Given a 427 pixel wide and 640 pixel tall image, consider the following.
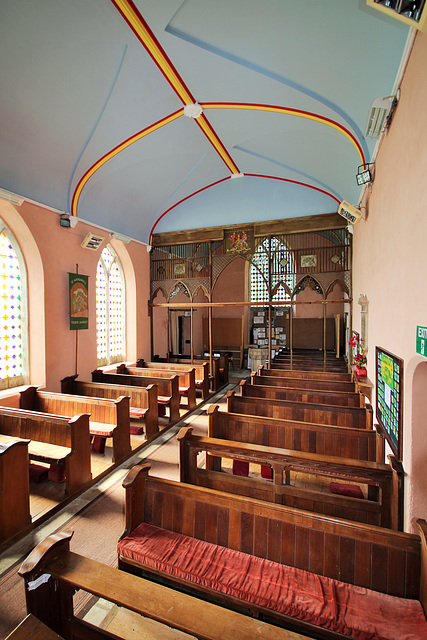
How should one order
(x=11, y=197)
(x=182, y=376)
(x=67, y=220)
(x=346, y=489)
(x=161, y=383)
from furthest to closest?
(x=182, y=376)
(x=161, y=383)
(x=67, y=220)
(x=11, y=197)
(x=346, y=489)

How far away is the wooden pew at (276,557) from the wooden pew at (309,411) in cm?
200

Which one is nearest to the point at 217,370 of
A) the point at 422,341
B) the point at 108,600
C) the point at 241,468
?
the point at 241,468

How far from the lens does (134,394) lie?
5191mm

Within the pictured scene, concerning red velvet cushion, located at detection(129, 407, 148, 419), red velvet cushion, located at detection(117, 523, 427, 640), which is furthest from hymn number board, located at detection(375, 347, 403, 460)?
red velvet cushion, located at detection(129, 407, 148, 419)

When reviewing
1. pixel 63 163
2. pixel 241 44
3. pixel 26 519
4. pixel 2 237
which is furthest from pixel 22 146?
pixel 26 519

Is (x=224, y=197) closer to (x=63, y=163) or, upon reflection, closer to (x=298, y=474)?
(x=63, y=163)

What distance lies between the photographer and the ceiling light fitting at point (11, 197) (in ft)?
15.2

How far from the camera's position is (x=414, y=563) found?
1.73 metres

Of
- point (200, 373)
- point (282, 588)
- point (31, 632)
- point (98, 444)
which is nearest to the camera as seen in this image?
point (31, 632)

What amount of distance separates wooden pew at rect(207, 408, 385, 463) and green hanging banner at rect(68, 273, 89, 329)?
3.62m

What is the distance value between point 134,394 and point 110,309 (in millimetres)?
3020

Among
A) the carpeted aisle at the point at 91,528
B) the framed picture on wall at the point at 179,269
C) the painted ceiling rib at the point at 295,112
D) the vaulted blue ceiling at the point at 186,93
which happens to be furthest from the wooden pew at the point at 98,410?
the framed picture on wall at the point at 179,269

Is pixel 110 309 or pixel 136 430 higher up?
pixel 110 309

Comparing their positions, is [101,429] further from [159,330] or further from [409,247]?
[159,330]
